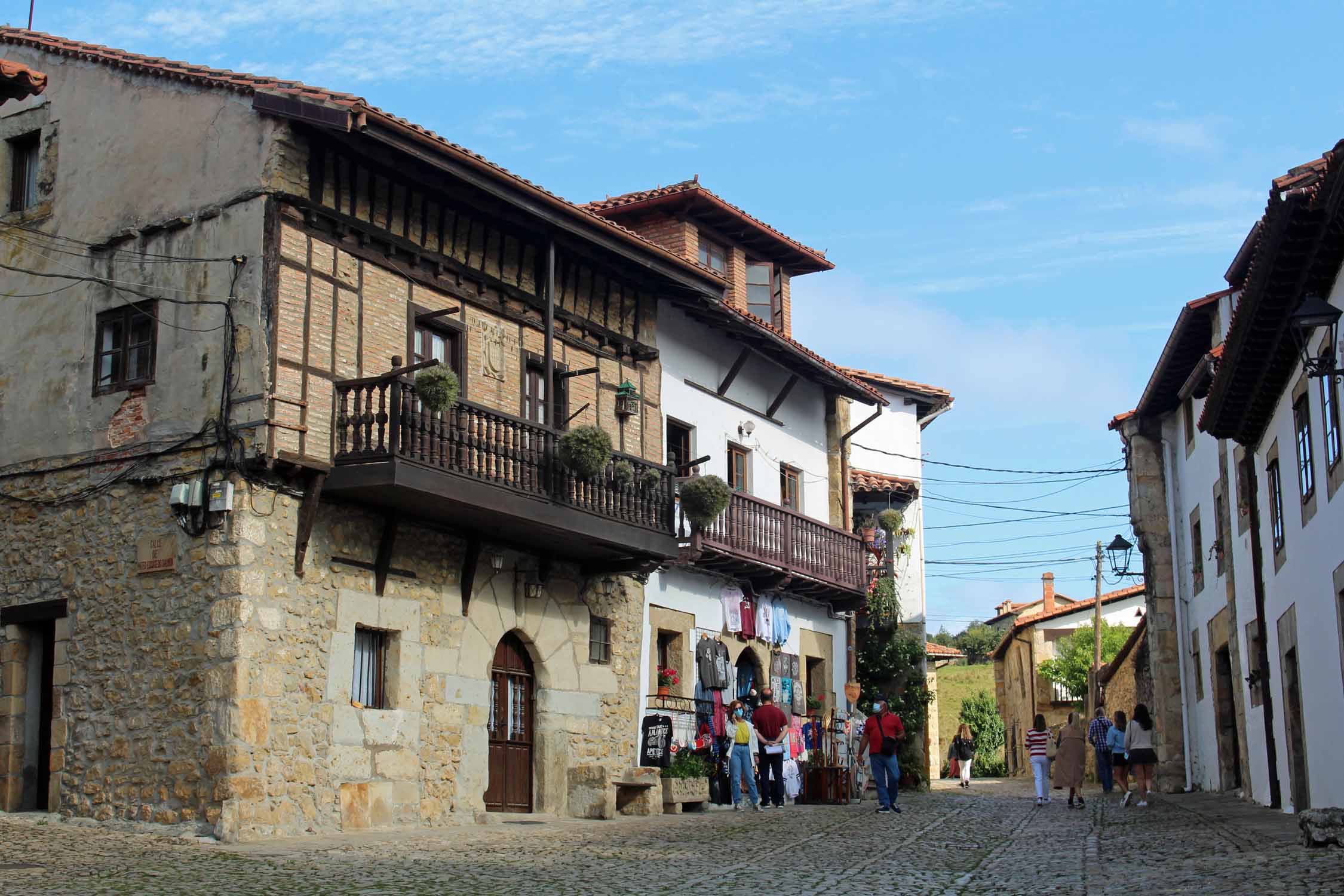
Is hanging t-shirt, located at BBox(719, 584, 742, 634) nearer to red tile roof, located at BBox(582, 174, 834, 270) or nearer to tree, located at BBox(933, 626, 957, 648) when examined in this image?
red tile roof, located at BBox(582, 174, 834, 270)

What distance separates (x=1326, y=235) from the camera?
13609mm

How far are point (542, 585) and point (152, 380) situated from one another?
5563 millimetres

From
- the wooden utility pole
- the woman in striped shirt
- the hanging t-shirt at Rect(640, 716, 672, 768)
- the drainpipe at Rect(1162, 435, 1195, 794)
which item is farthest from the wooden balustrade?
the wooden utility pole

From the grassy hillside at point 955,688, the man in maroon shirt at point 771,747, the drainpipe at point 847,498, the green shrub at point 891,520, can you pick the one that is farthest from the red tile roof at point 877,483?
the grassy hillside at point 955,688

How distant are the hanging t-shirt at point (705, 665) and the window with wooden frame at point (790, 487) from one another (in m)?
4.30

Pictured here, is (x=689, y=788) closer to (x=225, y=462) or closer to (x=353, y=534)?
(x=353, y=534)

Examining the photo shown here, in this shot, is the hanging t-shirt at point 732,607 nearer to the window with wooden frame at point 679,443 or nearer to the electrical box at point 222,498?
the window with wooden frame at point 679,443

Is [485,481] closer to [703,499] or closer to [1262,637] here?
[703,499]

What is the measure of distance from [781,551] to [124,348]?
11.1 meters

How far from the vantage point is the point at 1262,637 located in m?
20.3

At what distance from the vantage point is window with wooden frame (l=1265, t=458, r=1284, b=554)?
61.0 ft

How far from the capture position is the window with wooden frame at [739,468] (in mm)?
25047

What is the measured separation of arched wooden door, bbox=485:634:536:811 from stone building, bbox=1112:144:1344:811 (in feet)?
30.0

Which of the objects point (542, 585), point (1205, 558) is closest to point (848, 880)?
point (542, 585)
